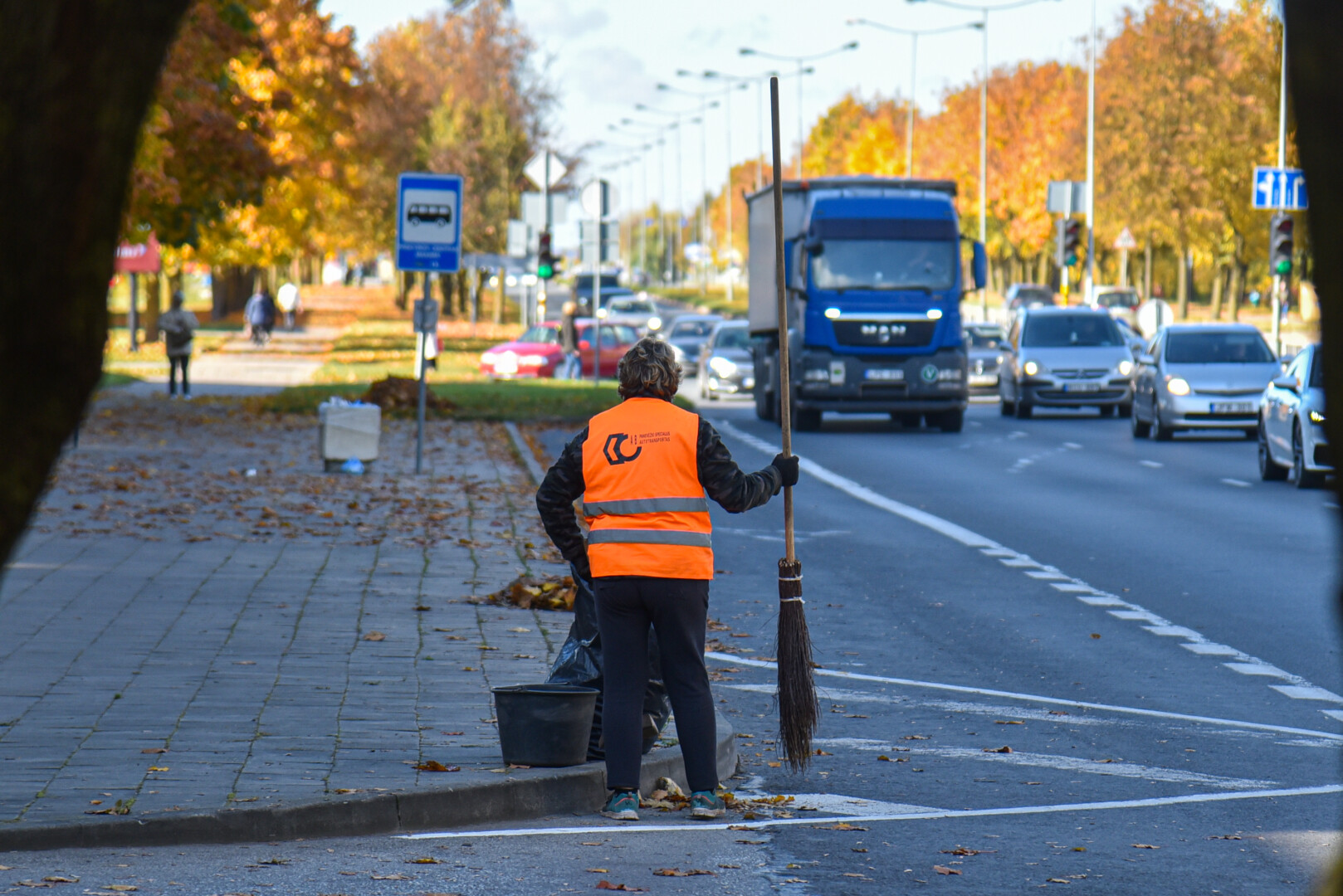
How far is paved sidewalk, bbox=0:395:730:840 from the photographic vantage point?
7156 mm

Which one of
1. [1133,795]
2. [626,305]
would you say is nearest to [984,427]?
[1133,795]

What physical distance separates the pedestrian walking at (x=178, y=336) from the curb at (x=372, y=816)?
2881 centimetres

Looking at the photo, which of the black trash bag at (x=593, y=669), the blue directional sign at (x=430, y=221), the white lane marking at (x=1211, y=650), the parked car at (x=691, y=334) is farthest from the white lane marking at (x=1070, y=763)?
the parked car at (x=691, y=334)

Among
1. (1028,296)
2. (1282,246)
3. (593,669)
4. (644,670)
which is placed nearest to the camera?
(644,670)

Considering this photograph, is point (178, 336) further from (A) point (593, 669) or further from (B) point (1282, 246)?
(A) point (593, 669)

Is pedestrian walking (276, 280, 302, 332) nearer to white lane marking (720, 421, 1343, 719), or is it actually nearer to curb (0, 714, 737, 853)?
white lane marking (720, 421, 1343, 719)

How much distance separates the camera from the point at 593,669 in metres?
7.58

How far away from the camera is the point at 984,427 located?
3192 centimetres

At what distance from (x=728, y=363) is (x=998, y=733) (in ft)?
105

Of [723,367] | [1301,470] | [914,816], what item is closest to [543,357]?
[723,367]

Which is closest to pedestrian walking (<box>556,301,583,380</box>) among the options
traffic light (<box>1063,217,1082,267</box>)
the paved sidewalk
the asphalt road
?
traffic light (<box>1063,217,1082,267</box>)

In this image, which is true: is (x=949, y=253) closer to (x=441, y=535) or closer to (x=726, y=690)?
(x=441, y=535)

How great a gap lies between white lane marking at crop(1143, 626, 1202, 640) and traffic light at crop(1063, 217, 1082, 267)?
1447 inches

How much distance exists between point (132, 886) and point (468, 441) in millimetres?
20989
